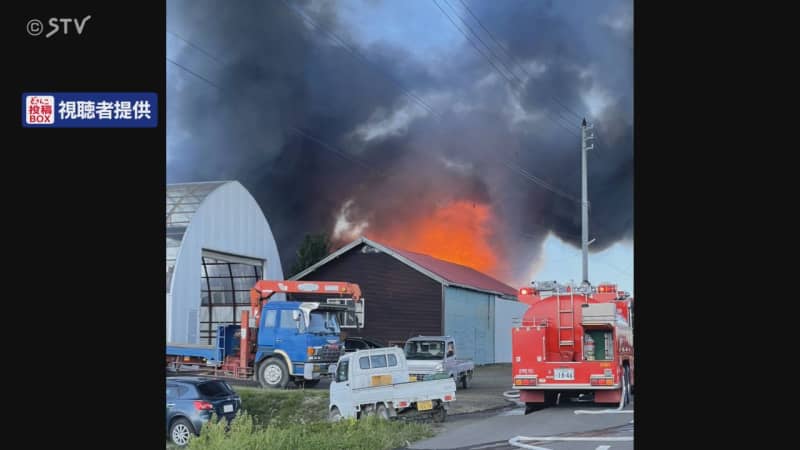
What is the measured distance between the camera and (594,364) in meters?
16.5

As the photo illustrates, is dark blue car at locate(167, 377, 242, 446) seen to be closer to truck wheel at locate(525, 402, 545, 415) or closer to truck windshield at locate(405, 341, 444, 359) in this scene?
truck wheel at locate(525, 402, 545, 415)

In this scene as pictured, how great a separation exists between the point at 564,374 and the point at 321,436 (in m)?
6.01

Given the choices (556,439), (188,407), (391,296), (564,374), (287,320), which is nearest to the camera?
(556,439)

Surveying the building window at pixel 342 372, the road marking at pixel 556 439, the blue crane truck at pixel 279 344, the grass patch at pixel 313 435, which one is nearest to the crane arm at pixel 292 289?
the blue crane truck at pixel 279 344

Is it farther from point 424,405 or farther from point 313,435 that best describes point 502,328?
point 313,435

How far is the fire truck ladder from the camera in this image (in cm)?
1775

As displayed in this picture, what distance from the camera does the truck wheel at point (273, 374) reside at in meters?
23.9

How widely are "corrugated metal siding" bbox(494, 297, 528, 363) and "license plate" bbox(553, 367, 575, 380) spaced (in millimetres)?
16617

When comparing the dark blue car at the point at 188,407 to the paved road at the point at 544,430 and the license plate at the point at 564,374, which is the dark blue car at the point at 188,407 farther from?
the license plate at the point at 564,374

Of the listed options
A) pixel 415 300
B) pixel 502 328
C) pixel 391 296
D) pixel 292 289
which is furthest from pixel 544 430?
pixel 502 328

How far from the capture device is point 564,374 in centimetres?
1666

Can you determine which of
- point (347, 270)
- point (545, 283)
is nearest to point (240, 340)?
point (347, 270)
